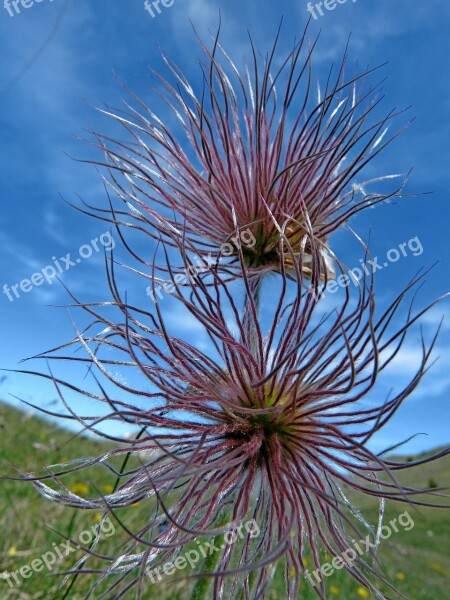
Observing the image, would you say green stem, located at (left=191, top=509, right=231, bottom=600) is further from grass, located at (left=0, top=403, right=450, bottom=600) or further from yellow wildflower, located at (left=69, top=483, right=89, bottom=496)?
yellow wildflower, located at (left=69, top=483, right=89, bottom=496)

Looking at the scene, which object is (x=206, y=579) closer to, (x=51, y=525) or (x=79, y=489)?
(x=51, y=525)

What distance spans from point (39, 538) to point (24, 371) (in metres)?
2.03

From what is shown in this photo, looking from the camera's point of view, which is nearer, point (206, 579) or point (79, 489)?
point (206, 579)

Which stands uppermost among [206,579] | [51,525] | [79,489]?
[79,489]

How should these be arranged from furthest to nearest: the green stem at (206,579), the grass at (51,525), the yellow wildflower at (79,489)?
the yellow wildflower at (79,489), the grass at (51,525), the green stem at (206,579)

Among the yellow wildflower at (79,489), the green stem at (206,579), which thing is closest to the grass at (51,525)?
the yellow wildflower at (79,489)

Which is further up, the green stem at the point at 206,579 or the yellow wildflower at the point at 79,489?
the yellow wildflower at the point at 79,489

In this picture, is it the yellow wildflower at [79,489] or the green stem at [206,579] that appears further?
the yellow wildflower at [79,489]

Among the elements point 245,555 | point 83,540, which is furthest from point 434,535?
point 245,555

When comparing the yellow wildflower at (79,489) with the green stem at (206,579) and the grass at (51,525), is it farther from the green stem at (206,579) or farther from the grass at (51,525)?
the green stem at (206,579)

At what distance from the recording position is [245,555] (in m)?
1.87

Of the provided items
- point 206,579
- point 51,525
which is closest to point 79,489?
point 51,525

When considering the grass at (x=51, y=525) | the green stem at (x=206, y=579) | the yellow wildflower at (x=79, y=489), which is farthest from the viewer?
the yellow wildflower at (x=79, y=489)

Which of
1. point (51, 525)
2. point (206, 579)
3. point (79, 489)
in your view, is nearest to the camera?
point (206, 579)
